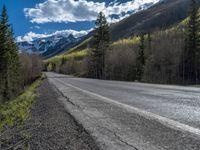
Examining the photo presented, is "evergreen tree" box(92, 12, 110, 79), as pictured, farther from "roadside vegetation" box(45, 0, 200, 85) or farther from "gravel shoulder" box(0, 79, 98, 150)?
"gravel shoulder" box(0, 79, 98, 150)

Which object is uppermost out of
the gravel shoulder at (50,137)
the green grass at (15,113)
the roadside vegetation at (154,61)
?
the roadside vegetation at (154,61)

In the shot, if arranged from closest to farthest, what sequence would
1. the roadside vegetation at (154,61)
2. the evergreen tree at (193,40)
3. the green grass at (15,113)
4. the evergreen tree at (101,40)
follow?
1. the green grass at (15,113)
2. the evergreen tree at (193,40)
3. the roadside vegetation at (154,61)
4. the evergreen tree at (101,40)

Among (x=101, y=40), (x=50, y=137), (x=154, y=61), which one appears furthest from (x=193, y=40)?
(x=50, y=137)

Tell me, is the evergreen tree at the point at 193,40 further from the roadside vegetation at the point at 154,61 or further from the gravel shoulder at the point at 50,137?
the gravel shoulder at the point at 50,137

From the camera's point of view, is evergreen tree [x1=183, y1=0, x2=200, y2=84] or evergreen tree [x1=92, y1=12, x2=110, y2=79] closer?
evergreen tree [x1=183, y1=0, x2=200, y2=84]

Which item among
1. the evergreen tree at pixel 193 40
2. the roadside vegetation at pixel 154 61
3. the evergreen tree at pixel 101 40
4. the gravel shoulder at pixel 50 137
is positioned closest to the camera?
the gravel shoulder at pixel 50 137

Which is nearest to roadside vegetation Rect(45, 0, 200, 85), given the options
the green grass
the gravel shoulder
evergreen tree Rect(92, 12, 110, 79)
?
evergreen tree Rect(92, 12, 110, 79)

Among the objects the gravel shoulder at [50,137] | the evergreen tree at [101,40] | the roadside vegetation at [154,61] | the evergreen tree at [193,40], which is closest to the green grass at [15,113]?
the gravel shoulder at [50,137]

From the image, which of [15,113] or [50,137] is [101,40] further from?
[50,137]

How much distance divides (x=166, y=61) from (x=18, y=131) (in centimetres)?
5868

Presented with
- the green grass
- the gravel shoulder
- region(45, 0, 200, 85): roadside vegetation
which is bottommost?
the green grass

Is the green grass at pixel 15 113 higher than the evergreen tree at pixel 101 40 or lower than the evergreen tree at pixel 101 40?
lower

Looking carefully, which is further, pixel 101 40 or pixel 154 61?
pixel 101 40

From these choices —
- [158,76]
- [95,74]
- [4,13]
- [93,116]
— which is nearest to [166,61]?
[158,76]
